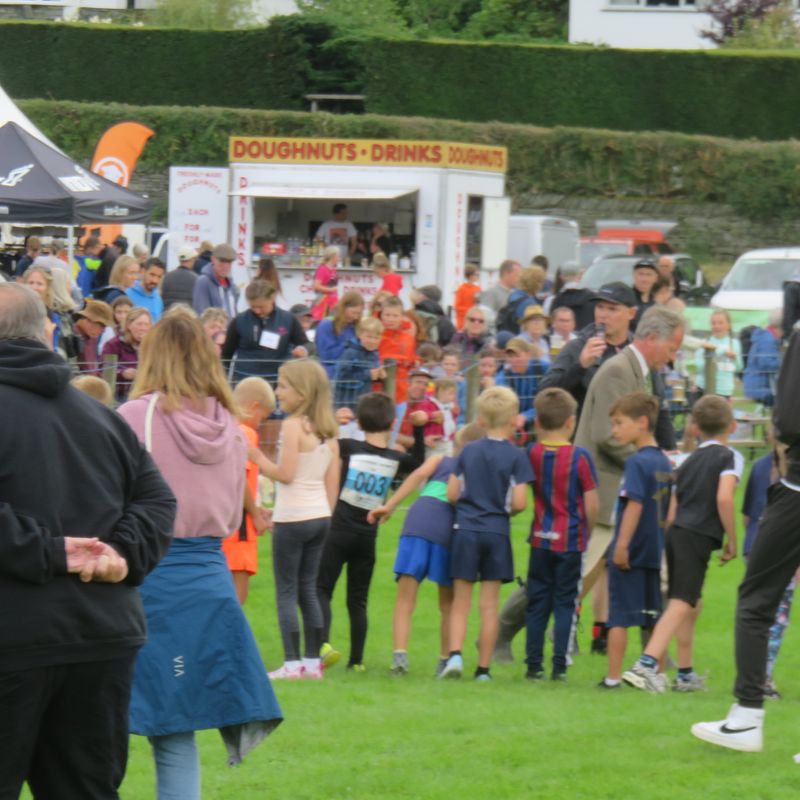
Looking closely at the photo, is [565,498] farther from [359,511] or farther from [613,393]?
[359,511]

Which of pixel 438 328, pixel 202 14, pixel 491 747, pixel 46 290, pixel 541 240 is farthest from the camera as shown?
pixel 202 14

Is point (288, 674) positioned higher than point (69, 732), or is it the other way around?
point (69, 732)

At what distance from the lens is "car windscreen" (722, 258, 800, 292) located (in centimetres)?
2814

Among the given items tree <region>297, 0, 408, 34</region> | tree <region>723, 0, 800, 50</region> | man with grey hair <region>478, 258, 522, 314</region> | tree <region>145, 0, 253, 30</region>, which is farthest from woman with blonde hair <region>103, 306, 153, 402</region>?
tree <region>145, 0, 253, 30</region>

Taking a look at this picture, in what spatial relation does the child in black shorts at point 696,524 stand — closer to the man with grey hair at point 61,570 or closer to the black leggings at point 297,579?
the black leggings at point 297,579

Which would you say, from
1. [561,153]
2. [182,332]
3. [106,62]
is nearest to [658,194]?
[561,153]

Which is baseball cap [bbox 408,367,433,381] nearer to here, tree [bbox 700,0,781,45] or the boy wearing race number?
the boy wearing race number

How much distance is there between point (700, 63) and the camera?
45.0m

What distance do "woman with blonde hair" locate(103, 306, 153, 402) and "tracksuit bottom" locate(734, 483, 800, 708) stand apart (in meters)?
7.83

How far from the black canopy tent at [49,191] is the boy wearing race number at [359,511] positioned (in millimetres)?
9839

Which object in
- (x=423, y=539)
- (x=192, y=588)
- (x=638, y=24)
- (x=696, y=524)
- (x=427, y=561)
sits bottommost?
(x=427, y=561)

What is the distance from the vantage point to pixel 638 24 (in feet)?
182

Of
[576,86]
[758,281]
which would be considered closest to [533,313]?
[758,281]

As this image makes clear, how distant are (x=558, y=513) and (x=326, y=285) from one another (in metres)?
14.7
